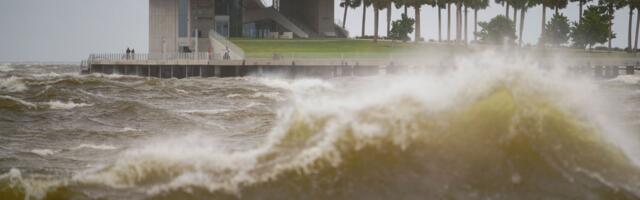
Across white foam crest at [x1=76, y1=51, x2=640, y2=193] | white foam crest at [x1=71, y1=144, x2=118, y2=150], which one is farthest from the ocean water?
Result: white foam crest at [x1=71, y1=144, x2=118, y2=150]

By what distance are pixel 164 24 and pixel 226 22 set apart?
47.5 ft

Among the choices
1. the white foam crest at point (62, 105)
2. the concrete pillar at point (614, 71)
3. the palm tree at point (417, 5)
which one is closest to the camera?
the white foam crest at point (62, 105)

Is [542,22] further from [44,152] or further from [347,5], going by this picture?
[44,152]

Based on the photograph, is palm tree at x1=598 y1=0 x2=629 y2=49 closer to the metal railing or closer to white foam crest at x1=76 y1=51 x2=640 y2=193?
the metal railing

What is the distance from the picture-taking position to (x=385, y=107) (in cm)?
1584

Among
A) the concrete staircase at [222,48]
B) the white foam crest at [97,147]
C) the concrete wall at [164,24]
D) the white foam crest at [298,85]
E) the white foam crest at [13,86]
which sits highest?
the concrete wall at [164,24]

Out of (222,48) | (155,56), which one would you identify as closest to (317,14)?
(222,48)

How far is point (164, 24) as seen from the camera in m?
88.4

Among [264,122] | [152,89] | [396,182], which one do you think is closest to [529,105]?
[396,182]

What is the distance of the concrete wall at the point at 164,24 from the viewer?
87.9 metres

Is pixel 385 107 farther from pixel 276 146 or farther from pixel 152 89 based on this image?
pixel 152 89

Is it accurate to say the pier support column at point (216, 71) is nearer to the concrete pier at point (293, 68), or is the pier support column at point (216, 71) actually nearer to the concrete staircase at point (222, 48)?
the concrete pier at point (293, 68)

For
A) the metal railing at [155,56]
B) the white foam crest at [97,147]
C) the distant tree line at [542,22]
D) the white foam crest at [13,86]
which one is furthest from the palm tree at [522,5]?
the white foam crest at [97,147]

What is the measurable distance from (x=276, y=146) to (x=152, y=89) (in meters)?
31.7
